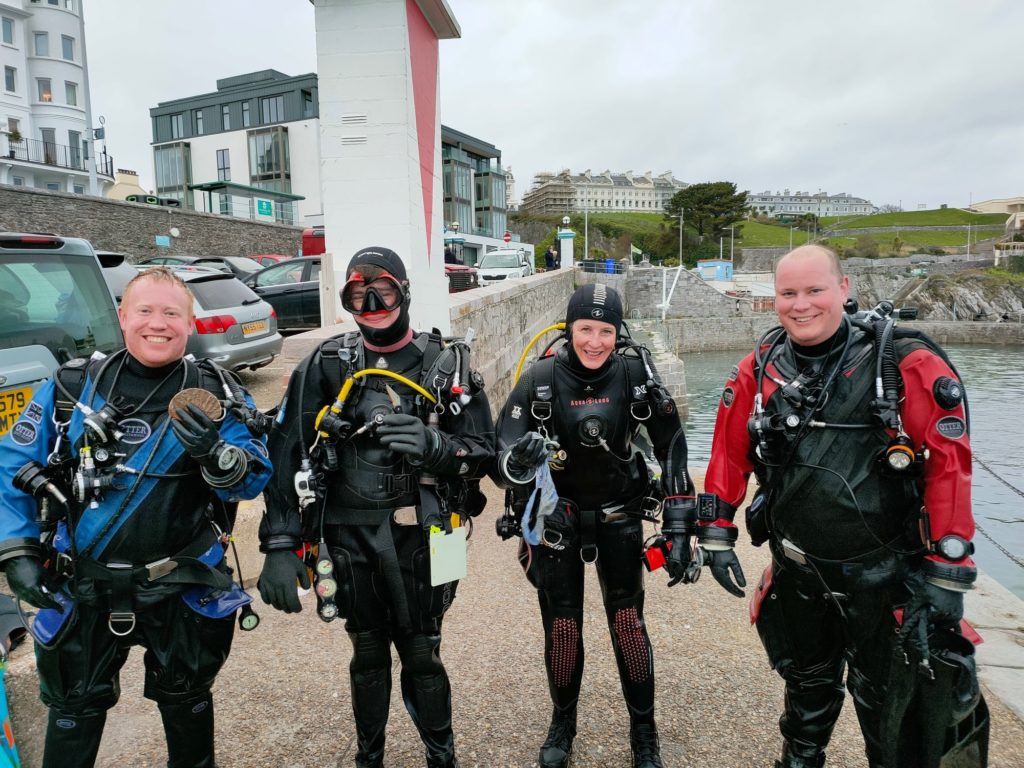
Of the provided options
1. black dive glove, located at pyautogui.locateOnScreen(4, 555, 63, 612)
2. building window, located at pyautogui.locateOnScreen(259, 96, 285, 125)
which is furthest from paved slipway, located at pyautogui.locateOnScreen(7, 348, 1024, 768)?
building window, located at pyautogui.locateOnScreen(259, 96, 285, 125)

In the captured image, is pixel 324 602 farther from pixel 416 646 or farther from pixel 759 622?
pixel 759 622

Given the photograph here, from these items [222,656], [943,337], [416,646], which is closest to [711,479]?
[416,646]

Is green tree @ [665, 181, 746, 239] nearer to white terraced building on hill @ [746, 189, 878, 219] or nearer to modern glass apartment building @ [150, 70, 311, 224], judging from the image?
modern glass apartment building @ [150, 70, 311, 224]

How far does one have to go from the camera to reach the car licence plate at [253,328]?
7.65 meters

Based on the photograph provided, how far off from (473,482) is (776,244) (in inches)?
3537

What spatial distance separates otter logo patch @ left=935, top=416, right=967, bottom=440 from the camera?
6.40 ft

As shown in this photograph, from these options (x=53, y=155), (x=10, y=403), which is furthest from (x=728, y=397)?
(x=53, y=155)

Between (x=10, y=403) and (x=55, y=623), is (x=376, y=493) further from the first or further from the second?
(x=10, y=403)

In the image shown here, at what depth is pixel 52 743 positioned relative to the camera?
2.11m

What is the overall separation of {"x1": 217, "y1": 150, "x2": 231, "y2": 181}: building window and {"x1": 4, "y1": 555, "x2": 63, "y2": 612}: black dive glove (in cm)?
5005

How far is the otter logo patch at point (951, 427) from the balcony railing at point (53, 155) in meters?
43.5

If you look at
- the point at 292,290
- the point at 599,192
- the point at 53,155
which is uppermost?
the point at 599,192

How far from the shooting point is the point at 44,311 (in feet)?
12.6

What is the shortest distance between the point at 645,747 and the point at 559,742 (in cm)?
34
